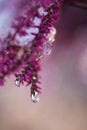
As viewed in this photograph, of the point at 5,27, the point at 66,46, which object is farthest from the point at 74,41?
the point at 5,27

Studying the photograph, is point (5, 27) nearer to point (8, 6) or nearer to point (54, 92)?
point (8, 6)

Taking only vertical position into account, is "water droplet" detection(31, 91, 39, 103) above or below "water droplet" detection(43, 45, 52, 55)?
below

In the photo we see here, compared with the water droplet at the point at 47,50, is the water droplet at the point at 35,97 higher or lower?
lower

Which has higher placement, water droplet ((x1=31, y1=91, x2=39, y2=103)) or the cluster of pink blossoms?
the cluster of pink blossoms

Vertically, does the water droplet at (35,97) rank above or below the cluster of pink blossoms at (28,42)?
below

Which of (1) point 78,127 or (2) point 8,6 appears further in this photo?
(1) point 78,127
